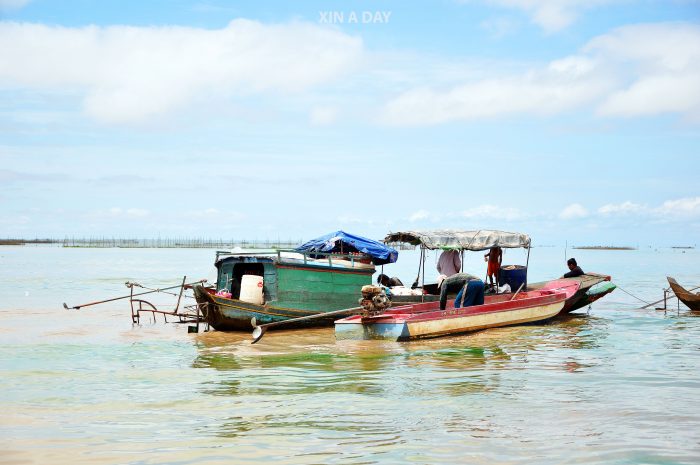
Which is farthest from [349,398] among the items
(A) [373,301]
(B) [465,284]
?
(B) [465,284]

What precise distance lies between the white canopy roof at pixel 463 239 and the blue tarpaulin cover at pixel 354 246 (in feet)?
1.41

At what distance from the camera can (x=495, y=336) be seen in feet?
51.1

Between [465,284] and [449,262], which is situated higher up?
[449,262]

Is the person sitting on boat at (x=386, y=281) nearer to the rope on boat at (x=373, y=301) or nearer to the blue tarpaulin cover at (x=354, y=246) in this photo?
the blue tarpaulin cover at (x=354, y=246)

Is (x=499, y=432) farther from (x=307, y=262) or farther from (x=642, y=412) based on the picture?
(x=307, y=262)

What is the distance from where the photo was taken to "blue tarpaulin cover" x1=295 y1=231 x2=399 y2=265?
18.3 meters

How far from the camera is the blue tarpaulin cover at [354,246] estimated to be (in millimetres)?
18281

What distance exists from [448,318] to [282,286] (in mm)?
4048

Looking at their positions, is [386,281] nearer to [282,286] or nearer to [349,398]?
[282,286]

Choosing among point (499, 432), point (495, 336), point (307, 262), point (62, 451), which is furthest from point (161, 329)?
point (499, 432)

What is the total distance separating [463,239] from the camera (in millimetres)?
17266

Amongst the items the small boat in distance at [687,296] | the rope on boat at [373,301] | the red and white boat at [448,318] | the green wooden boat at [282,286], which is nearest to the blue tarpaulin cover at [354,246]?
the green wooden boat at [282,286]

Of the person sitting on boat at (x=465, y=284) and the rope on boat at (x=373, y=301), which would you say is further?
the person sitting on boat at (x=465, y=284)

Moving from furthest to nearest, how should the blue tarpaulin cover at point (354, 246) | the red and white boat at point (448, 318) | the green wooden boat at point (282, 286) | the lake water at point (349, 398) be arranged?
the blue tarpaulin cover at point (354, 246) → the green wooden boat at point (282, 286) → the red and white boat at point (448, 318) → the lake water at point (349, 398)
